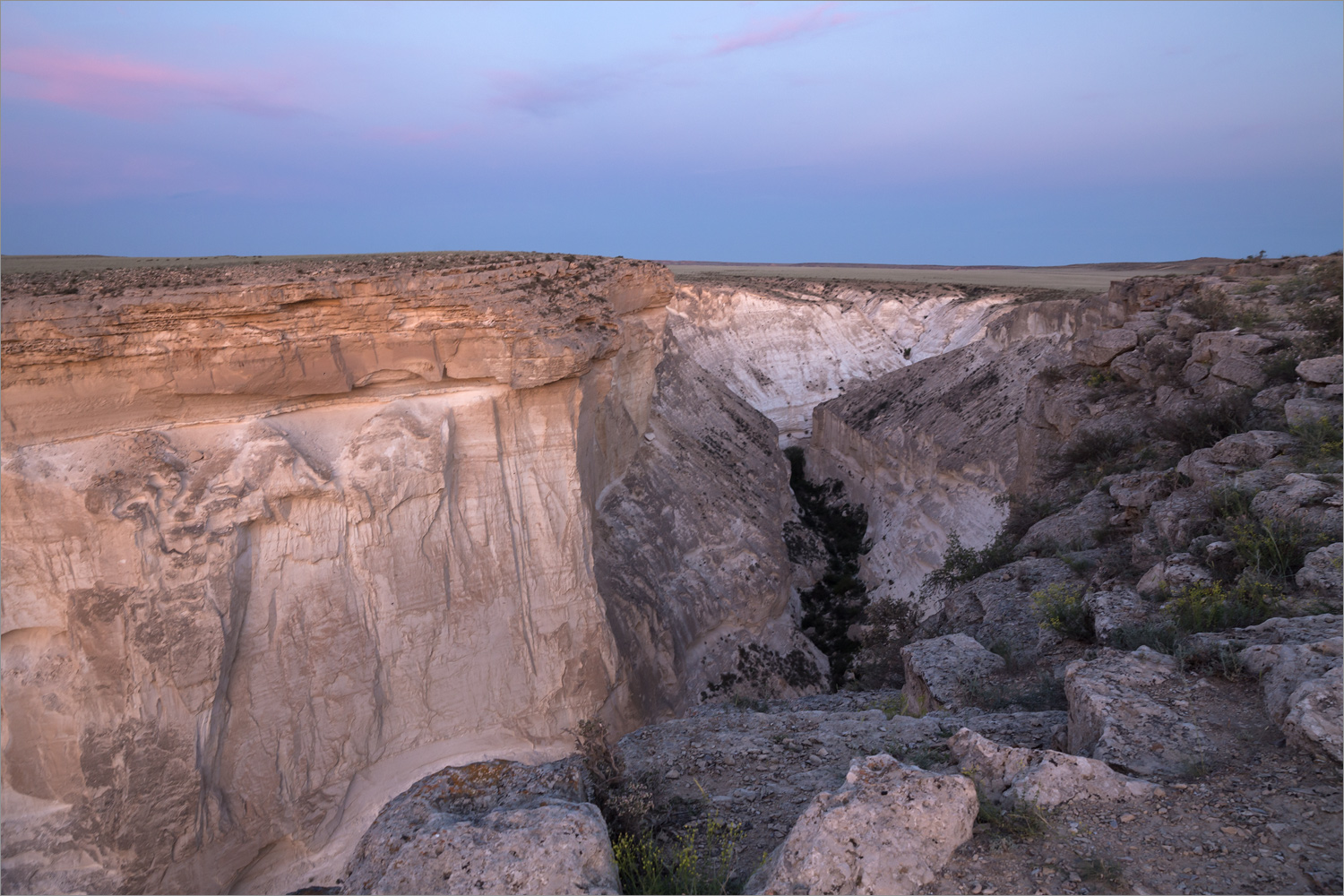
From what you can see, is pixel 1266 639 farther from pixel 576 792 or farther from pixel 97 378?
pixel 97 378

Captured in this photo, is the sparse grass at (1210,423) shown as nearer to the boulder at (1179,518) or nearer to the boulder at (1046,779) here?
the boulder at (1179,518)

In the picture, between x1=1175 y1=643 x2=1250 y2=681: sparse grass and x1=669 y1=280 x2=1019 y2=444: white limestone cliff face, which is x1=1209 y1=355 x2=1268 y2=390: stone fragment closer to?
x1=1175 y1=643 x2=1250 y2=681: sparse grass

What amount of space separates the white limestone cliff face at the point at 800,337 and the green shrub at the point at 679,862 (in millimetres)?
29358

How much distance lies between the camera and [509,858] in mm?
3348

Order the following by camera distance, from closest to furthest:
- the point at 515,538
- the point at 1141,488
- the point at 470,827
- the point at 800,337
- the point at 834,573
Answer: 1. the point at 470,827
2. the point at 1141,488
3. the point at 515,538
4. the point at 834,573
5. the point at 800,337

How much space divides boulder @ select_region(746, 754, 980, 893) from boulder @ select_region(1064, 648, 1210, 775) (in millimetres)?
1194

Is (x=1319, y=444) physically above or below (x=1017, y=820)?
above

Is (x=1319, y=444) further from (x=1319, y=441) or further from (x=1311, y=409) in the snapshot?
(x=1311, y=409)

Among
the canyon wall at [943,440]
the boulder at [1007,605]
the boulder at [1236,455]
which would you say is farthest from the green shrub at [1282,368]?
the canyon wall at [943,440]

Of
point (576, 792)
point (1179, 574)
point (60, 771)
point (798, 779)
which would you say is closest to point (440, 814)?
point (576, 792)

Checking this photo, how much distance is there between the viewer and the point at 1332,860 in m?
2.98

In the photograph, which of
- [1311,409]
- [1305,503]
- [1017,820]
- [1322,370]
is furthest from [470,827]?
[1322,370]

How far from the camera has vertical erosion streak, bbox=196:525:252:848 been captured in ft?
28.4

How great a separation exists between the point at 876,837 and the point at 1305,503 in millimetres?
5528
